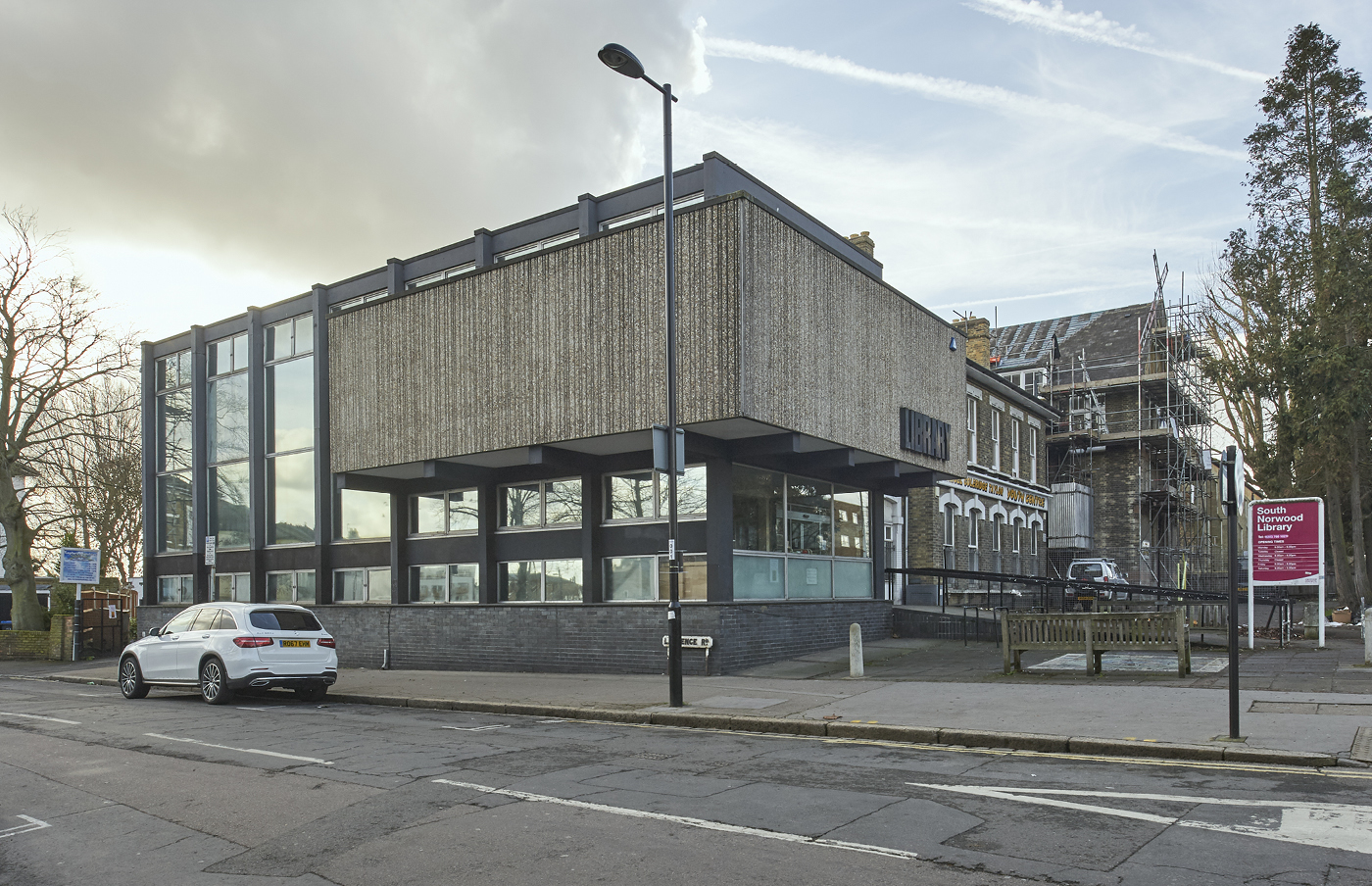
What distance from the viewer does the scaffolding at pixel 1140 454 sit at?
139 feet

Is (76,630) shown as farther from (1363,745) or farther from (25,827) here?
(1363,745)

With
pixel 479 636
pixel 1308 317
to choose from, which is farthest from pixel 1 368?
pixel 1308 317

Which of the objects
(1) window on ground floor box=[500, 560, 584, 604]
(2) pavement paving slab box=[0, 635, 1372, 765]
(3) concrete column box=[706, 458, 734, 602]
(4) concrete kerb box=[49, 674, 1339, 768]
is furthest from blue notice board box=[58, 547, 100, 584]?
(3) concrete column box=[706, 458, 734, 602]

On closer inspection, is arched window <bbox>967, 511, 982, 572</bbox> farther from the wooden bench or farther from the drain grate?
the drain grate

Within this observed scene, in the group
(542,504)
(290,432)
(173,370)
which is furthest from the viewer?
(173,370)

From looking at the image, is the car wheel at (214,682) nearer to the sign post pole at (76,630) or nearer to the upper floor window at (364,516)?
the upper floor window at (364,516)

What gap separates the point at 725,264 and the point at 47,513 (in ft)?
107

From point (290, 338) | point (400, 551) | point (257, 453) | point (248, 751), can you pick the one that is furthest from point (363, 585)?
point (248, 751)

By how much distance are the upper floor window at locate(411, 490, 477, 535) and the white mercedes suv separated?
6407 mm

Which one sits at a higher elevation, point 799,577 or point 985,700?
point 799,577

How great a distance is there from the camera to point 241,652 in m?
16.3

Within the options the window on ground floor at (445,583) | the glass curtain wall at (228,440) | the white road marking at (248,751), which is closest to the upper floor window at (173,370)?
the glass curtain wall at (228,440)

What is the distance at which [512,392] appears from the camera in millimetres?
20094

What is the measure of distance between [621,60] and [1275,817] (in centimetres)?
1105
